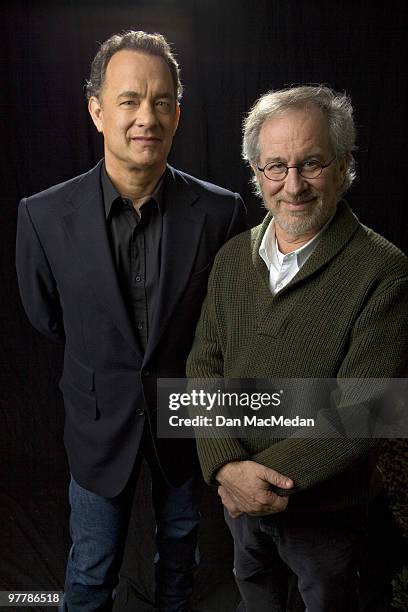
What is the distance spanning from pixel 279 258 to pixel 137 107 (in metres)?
0.40

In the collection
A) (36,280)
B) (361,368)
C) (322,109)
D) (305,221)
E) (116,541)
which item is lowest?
(116,541)

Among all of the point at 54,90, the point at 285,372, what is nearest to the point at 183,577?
the point at 285,372

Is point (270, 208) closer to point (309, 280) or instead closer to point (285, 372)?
point (309, 280)

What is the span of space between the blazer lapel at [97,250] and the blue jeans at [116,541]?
0.40 metres

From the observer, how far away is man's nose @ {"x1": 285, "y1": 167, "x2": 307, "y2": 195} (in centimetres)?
147

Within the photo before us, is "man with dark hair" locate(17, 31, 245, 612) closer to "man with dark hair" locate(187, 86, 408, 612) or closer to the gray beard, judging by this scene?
"man with dark hair" locate(187, 86, 408, 612)

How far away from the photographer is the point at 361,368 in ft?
4.73

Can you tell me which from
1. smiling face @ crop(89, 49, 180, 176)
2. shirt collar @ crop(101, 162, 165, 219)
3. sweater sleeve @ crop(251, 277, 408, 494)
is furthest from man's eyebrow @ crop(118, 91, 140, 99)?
sweater sleeve @ crop(251, 277, 408, 494)

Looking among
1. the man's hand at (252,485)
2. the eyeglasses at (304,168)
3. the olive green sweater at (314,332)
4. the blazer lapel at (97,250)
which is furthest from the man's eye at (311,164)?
the man's hand at (252,485)

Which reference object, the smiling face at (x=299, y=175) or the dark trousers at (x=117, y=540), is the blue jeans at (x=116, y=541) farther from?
the smiling face at (x=299, y=175)

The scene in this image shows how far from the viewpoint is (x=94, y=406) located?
173 centimetres

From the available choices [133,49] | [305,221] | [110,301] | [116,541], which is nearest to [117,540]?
[116,541]

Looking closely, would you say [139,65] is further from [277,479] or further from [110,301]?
[277,479]

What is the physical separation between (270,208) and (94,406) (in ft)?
1.91
